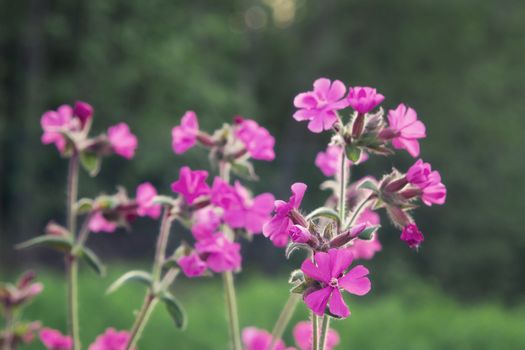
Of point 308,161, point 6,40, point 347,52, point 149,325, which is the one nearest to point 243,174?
point 149,325

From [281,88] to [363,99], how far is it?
44.7ft

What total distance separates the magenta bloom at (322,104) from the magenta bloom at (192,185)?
19 centimetres

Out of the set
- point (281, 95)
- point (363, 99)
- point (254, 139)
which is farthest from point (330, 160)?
point (281, 95)

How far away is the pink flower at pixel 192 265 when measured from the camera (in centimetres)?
112

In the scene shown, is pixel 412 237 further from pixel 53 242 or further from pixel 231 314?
pixel 53 242

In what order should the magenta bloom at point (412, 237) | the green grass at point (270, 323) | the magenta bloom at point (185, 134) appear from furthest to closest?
1. the green grass at point (270, 323)
2. the magenta bloom at point (185, 134)
3. the magenta bloom at point (412, 237)

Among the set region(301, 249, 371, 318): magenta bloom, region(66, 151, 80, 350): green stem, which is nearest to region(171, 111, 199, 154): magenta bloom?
region(66, 151, 80, 350): green stem

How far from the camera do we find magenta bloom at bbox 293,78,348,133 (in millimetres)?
1027

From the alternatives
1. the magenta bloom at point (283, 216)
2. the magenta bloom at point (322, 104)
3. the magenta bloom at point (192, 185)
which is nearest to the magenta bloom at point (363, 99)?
the magenta bloom at point (322, 104)

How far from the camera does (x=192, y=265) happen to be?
1130mm

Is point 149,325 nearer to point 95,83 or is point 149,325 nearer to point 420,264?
point 95,83

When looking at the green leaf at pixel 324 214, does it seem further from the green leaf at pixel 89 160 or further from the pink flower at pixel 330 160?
the green leaf at pixel 89 160

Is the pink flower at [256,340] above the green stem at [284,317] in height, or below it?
above

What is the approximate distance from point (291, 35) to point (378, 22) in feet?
5.68
